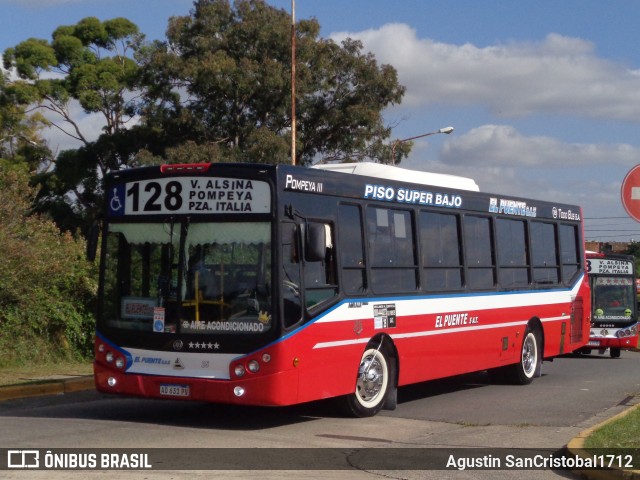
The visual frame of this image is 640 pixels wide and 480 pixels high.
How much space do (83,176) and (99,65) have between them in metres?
5.99

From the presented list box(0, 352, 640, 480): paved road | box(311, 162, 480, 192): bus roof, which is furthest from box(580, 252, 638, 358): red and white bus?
box(311, 162, 480, 192): bus roof

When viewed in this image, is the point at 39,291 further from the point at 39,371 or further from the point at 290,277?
the point at 290,277

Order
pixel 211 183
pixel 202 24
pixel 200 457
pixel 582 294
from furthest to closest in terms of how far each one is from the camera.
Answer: pixel 202 24, pixel 582 294, pixel 211 183, pixel 200 457

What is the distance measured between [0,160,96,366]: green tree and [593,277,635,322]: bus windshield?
1593cm

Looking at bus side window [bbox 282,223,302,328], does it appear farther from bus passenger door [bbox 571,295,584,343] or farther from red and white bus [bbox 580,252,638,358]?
red and white bus [bbox 580,252,638,358]

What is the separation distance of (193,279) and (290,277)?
1.11 m

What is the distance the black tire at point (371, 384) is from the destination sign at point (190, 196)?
8.52ft

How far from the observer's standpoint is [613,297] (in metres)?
29.4

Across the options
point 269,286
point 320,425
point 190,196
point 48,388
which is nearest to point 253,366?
point 269,286

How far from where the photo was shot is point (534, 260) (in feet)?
57.9

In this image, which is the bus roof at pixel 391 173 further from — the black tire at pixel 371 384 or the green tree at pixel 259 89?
the green tree at pixel 259 89

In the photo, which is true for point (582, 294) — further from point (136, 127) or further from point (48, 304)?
point (136, 127)

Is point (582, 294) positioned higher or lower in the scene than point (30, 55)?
lower

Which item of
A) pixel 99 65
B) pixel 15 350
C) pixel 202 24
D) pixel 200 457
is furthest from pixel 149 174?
pixel 99 65
